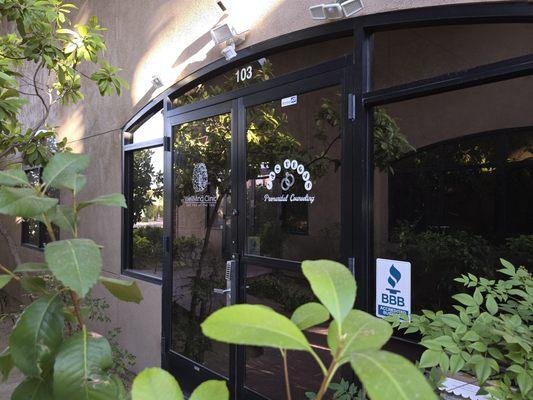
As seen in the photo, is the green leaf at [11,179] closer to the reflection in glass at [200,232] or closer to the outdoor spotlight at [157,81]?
the reflection in glass at [200,232]

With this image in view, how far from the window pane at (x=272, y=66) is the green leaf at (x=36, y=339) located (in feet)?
9.10

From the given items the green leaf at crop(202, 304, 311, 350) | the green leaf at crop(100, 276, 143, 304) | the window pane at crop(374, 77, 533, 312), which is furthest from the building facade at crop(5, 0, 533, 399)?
the green leaf at crop(202, 304, 311, 350)

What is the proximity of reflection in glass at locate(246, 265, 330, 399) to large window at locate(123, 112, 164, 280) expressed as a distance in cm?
181

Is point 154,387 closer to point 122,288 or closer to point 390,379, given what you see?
point 390,379

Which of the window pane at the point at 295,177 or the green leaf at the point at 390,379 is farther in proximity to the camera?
the window pane at the point at 295,177

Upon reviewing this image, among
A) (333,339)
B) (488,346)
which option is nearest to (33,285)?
(333,339)

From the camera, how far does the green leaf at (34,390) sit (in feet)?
4.06

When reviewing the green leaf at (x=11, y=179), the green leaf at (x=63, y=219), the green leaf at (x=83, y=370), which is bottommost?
the green leaf at (x=83, y=370)

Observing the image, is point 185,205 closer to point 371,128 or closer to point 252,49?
point 252,49

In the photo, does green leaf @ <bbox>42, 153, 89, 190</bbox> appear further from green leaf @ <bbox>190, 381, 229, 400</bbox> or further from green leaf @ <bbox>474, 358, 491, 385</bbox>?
green leaf @ <bbox>474, 358, 491, 385</bbox>

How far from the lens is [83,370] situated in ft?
3.71

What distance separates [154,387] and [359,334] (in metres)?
0.37

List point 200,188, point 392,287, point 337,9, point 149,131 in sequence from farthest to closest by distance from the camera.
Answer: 1. point 149,131
2. point 200,188
3. point 337,9
4. point 392,287

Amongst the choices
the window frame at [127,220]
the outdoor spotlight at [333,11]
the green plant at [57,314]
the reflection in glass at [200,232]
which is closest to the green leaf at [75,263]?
the green plant at [57,314]
